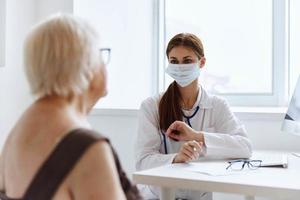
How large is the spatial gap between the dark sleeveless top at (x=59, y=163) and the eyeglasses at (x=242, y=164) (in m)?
0.95

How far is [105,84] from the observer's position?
3.19 feet

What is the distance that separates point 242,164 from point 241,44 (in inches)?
48.9

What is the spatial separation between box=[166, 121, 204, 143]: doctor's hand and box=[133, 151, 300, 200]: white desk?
25cm

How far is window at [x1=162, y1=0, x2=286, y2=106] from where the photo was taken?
2.72 metres

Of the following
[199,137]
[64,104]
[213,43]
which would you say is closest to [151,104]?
[199,137]

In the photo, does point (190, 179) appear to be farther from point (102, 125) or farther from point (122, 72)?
point (122, 72)

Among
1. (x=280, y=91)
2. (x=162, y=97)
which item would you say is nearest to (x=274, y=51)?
(x=280, y=91)

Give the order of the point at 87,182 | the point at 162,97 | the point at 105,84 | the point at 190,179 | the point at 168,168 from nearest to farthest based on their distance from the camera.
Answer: the point at 87,182 → the point at 105,84 → the point at 190,179 → the point at 168,168 → the point at 162,97

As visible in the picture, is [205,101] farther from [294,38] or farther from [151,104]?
[294,38]

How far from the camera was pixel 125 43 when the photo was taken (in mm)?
3023

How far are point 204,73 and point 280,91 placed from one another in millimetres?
494

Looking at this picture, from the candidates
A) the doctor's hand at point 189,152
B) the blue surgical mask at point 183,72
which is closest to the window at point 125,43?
the blue surgical mask at point 183,72

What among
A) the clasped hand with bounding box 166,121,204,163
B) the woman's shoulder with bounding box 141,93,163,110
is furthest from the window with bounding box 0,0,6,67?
the clasped hand with bounding box 166,121,204,163

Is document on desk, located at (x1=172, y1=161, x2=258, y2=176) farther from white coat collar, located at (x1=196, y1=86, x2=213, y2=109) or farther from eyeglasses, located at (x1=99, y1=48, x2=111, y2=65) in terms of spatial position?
eyeglasses, located at (x1=99, y1=48, x2=111, y2=65)
